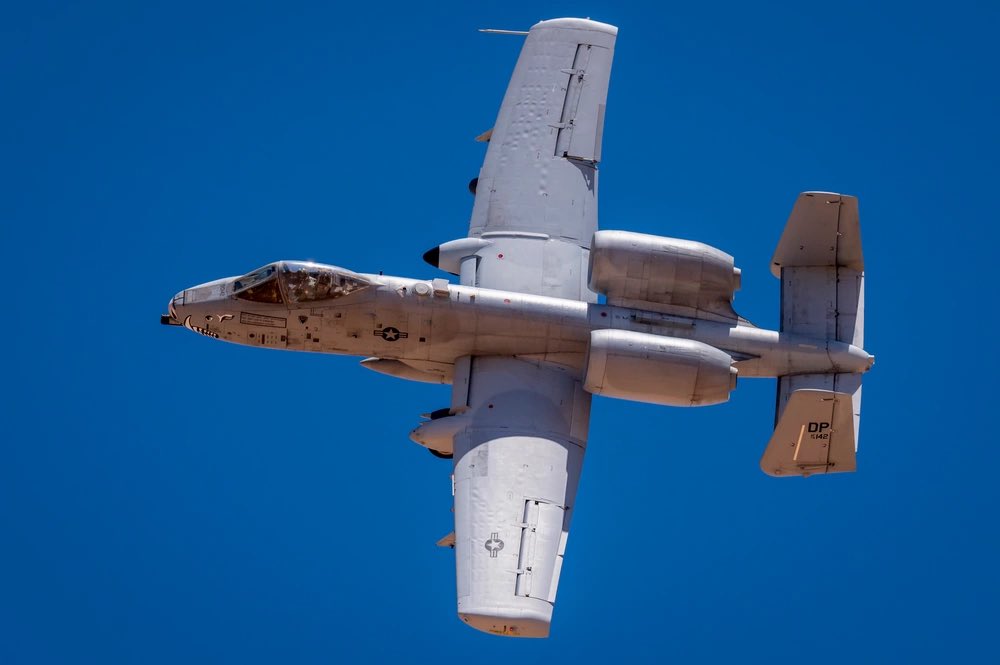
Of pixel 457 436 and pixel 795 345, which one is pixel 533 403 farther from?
pixel 795 345

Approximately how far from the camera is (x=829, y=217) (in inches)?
1437

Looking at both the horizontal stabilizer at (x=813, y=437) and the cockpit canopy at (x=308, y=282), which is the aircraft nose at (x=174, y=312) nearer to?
the cockpit canopy at (x=308, y=282)

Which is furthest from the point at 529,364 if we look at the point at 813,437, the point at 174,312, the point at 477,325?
the point at 174,312

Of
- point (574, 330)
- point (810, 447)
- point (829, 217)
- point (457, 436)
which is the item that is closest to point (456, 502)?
point (457, 436)

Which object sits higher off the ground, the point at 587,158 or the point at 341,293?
the point at 587,158

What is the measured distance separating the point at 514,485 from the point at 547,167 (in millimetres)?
7127

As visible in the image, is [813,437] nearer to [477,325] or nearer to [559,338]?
[559,338]

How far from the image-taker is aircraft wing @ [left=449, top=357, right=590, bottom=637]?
3431 cm

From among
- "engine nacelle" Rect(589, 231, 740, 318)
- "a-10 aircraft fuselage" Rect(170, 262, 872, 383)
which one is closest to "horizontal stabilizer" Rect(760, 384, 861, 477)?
"a-10 aircraft fuselage" Rect(170, 262, 872, 383)

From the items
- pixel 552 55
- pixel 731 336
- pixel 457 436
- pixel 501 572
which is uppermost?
pixel 552 55

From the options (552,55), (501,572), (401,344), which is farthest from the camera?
(552,55)

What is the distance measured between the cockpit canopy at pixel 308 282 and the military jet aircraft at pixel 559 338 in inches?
1.1

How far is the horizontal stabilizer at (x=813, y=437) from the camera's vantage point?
117 ft

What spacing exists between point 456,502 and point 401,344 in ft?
11.0
